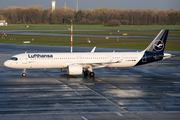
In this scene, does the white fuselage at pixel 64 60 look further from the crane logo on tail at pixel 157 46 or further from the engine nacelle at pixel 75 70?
the crane logo on tail at pixel 157 46

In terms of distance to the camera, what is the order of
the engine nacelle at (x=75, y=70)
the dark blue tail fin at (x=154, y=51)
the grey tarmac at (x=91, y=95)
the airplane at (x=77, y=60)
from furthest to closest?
1. the dark blue tail fin at (x=154, y=51)
2. the airplane at (x=77, y=60)
3. the engine nacelle at (x=75, y=70)
4. the grey tarmac at (x=91, y=95)

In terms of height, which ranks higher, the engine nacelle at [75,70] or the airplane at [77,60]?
the airplane at [77,60]

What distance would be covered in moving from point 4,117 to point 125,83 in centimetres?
1824

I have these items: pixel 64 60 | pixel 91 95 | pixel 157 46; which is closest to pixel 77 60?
pixel 64 60

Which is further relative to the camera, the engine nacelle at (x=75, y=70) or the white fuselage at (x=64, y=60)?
the white fuselage at (x=64, y=60)

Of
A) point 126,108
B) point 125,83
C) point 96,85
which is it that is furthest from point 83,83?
point 126,108

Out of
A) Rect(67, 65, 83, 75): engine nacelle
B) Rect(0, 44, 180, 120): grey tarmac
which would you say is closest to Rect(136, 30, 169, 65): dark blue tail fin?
Rect(0, 44, 180, 120): grey tarmac

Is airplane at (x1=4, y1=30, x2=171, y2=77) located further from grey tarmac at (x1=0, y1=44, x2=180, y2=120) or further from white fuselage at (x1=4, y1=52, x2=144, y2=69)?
grey tarmac at (x1=0, y1=44, x2=180, y2=120)

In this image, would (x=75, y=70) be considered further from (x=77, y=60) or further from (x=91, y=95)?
(x=91, y=95)

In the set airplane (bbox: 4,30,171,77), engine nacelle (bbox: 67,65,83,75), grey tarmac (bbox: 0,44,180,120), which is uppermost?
airplane (bbox: 4,30,171,77)

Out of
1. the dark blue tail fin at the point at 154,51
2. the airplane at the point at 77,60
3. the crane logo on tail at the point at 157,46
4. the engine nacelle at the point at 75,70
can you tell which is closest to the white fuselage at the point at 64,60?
the airplane at the point at 77,60

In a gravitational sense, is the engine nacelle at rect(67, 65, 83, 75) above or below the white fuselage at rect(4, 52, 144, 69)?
below

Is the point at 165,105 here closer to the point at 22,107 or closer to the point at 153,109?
the point at 153,109

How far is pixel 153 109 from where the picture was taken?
78.9 feet
